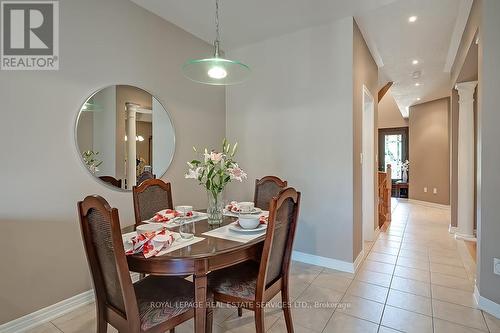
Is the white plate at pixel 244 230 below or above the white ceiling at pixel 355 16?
below

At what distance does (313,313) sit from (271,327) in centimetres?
38

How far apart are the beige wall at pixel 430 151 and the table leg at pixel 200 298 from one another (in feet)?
22.8

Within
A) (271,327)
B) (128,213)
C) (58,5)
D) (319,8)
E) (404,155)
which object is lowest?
(271,327)

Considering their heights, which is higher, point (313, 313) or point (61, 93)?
point (61, 93)

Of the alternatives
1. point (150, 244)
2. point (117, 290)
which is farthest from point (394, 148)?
point (117, 290)

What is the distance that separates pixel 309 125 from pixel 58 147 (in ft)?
8.12

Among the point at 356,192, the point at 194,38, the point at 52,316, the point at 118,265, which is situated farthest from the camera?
the point at 194,38

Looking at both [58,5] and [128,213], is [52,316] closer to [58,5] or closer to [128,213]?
[128,213]

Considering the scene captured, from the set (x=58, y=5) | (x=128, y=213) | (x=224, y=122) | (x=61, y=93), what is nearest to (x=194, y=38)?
(x=224, y=122)

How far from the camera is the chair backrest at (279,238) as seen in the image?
4.63 ft

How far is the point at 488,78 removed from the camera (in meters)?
2.01

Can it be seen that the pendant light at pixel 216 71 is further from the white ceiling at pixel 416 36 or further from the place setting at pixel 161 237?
the white ceiling at pixel 416 36

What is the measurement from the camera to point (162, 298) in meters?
1.39

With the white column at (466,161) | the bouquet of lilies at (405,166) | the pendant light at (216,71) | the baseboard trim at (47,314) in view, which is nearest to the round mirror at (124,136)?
the pendant light at (216,71)
